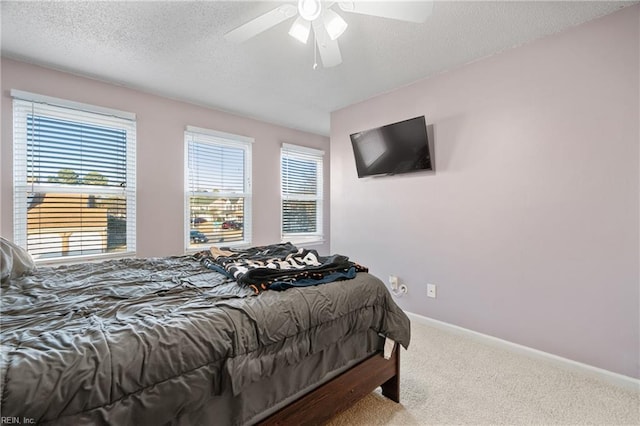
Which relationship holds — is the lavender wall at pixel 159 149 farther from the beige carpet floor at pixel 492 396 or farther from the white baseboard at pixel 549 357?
the beige carpet floor at pixel 492 396

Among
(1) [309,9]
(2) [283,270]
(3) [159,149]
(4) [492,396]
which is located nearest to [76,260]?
(3) [159,149]

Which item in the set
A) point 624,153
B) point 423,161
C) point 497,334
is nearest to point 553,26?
point 624,153

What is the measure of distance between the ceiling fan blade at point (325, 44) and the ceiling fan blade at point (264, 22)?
0.17 m

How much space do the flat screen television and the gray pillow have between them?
2804 mm

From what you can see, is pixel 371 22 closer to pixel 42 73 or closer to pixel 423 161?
pixel 423 161

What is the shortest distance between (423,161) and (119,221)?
9.95ft

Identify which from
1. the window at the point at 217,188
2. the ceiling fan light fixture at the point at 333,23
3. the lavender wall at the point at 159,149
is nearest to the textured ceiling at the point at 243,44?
the lavender wall at the point at 159,149

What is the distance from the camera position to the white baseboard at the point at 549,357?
183 cm

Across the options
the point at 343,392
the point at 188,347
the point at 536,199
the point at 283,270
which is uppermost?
the point at 536,199

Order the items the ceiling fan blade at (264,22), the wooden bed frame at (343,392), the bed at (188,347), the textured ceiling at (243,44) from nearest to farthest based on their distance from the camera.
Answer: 1. the bed at (188,347)
2. the wooden bed frame at (343,392)
3. the ceiling fan blade at (264,22)
4. the textured ceiling at (243,44)

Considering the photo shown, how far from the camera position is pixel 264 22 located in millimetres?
1564

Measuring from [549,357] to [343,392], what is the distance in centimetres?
171

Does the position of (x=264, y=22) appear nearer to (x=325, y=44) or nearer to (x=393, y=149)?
A: (x=325, y=44)

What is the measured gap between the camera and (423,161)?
2721mm
